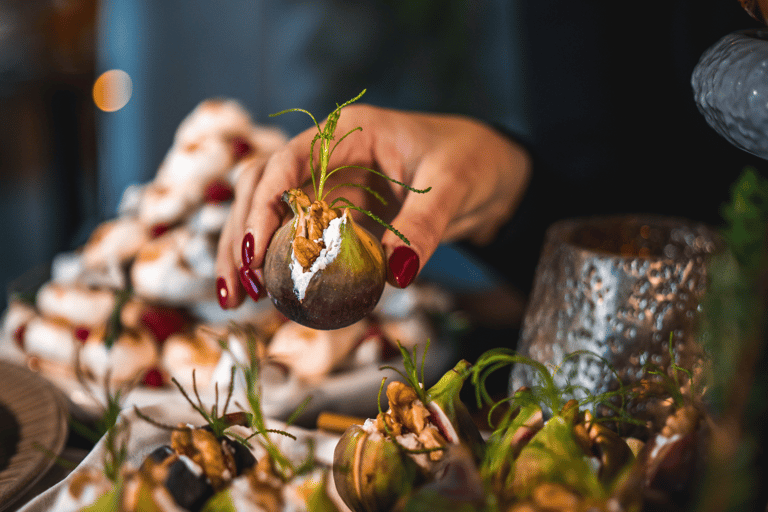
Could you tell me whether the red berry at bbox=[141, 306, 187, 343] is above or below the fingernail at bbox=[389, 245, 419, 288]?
below

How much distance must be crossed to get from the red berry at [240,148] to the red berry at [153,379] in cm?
22

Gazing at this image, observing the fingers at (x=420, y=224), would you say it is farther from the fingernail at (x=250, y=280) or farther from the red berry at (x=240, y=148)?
the red berry at (x=240, y=148)

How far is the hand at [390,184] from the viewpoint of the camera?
0.24 metres

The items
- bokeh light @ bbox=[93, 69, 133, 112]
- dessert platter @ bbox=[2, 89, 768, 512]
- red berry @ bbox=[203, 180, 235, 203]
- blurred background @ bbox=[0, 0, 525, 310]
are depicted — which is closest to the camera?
dessert platter @ bbox=[2, 89, 768, 512]

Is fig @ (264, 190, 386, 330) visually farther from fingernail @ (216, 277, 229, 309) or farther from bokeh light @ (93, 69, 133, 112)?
bokeh light @ (93, 69, 133, 112)

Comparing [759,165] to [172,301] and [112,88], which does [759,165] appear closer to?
[172,301]

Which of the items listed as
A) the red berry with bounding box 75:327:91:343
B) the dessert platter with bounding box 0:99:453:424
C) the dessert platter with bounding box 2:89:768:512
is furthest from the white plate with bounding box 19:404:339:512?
the red berry with bounding box 75:327:91:343

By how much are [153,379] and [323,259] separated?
317 millimetres

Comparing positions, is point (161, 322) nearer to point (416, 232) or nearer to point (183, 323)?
point (183, 323)

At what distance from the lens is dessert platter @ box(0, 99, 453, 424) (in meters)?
0.43

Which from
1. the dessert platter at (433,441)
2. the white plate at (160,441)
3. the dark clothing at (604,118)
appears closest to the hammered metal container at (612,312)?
the dessert platter at (433,441)

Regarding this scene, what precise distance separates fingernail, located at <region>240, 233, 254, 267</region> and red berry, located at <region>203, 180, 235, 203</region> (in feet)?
0.92

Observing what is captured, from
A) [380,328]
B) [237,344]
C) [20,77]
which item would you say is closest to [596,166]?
[380,328]

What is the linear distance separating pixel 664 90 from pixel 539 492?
0.49m
